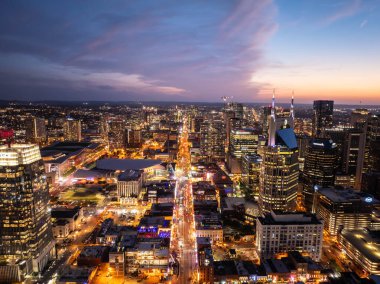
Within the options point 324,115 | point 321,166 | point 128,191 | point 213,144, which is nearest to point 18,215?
point 128,191

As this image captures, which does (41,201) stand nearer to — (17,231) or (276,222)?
(17,231)

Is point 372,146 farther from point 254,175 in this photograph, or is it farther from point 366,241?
point 366,241

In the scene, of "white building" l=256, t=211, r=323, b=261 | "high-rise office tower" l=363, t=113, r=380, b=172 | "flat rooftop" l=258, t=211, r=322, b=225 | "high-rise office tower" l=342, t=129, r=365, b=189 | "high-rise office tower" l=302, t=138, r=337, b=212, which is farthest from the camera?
"high-rise office tower" l=363, t=113, r=380, b=172

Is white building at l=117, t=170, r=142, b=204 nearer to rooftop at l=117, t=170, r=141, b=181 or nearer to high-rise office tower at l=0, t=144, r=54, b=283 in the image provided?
rooftop at l=117, t=170, r=141, b=181

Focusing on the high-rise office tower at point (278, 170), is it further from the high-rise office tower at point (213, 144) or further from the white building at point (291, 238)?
the high-rise office tower at point (213, 144)

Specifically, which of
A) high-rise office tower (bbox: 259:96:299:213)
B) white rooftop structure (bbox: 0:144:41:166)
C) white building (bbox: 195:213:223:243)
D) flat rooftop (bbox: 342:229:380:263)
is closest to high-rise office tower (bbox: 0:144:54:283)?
white rooftop structure (bbox: 0:144:41:166)

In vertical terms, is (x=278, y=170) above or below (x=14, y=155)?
below
